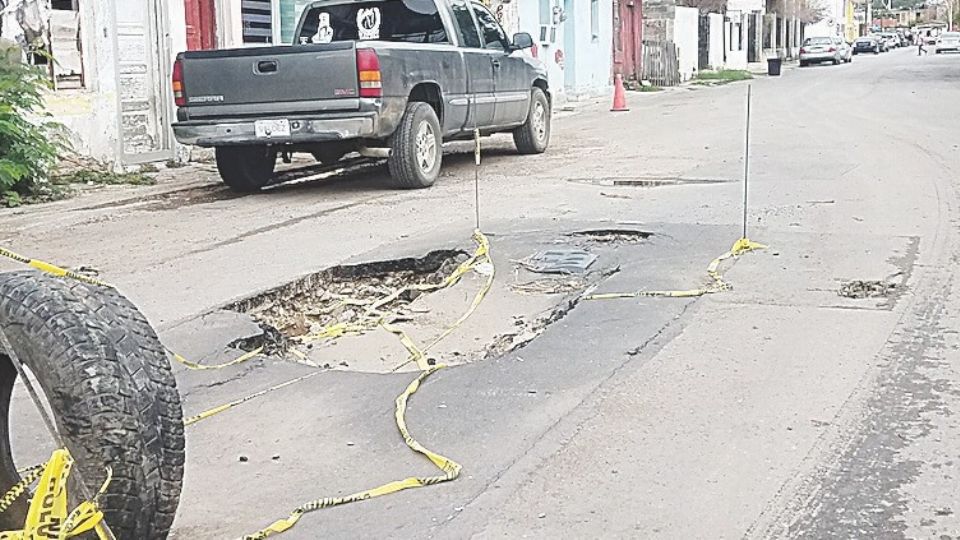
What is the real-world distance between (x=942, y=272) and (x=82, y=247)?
594 cm

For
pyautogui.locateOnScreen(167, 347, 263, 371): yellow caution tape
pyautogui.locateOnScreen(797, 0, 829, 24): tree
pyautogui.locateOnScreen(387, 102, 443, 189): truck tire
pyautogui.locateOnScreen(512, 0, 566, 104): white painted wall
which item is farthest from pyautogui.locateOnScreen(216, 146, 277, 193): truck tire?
pyautogui.locateOnScreen(797, 0, 829, 24): tree

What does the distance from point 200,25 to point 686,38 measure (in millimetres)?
29042

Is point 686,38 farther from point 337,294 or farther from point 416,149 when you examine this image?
point 337,294

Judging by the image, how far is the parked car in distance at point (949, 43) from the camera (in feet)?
227

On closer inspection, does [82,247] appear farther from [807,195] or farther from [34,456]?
[807,195]

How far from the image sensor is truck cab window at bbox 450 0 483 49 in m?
13.1

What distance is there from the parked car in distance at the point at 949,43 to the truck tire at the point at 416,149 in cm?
6435

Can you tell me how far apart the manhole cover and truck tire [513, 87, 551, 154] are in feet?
22.9

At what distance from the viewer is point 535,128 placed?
15273mm

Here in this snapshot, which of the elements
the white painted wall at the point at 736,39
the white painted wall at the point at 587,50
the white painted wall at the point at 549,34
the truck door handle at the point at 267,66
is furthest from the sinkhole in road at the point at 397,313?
the white painted wall at the point at 736,39

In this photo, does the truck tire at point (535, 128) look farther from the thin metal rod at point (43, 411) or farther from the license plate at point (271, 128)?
the thin metal rod at point (43, 411)

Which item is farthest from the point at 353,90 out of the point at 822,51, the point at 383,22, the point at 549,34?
the point at 822,51

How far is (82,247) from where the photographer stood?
8797 mm

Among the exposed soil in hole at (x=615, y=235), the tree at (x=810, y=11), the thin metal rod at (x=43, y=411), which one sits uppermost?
the tree at (x=810, y=11)
